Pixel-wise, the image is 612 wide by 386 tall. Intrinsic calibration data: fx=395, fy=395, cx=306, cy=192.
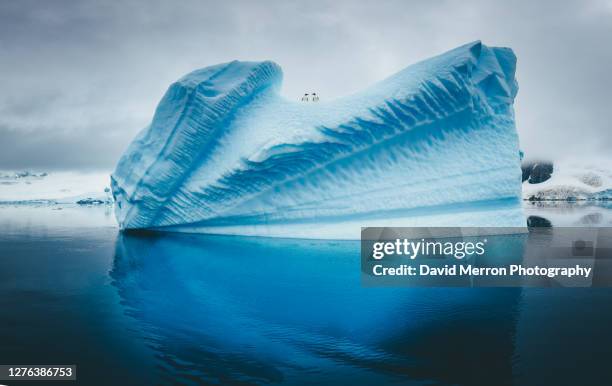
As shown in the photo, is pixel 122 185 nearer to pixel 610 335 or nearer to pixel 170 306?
pixel 170 306

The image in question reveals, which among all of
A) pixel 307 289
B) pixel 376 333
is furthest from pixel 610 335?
Result: pixel 307 289

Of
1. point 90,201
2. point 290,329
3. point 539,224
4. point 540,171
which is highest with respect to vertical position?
point 540,171

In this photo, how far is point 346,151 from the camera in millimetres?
9828

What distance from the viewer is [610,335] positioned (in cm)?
361

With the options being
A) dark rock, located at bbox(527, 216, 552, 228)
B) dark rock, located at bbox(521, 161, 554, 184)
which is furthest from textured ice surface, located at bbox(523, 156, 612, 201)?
dark rock, located at bbox(527, 216, 552, 228)

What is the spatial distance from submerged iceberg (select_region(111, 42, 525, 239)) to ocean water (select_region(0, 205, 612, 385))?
380 cm

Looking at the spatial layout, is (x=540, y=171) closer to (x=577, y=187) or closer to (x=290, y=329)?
(x=577, y=187)

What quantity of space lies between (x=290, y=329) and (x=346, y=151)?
6630 millimetres

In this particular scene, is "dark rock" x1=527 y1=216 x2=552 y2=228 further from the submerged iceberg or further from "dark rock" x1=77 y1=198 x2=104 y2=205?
"dark rock" x1=77 y1=198 x2=104 y2=205

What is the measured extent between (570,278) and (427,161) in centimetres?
463

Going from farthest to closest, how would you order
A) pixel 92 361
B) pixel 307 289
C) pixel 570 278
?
pixel 570 278
pixel 307 289
pixel 92 361

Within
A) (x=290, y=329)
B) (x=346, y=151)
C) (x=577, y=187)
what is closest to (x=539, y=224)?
(x=346, y=151)

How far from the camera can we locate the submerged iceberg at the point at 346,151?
31.0 ft

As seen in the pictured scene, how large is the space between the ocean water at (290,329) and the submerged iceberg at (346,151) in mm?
3796
